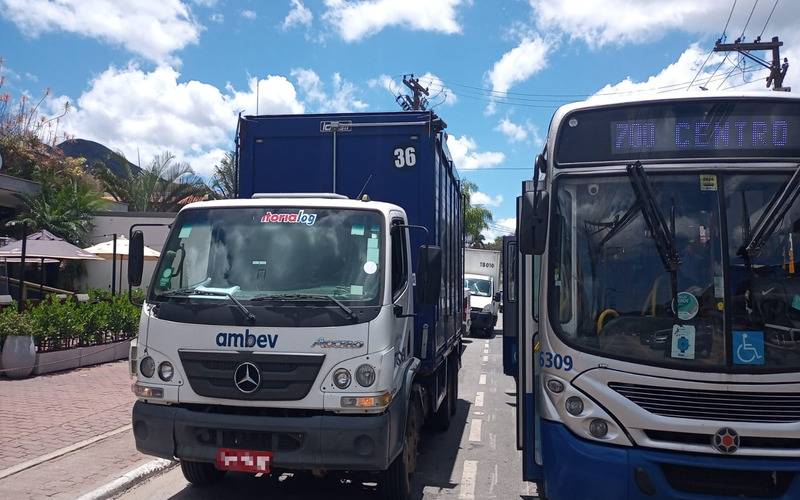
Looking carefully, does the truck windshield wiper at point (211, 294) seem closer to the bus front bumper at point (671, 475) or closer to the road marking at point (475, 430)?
the bus front bumper at point (671, 475)

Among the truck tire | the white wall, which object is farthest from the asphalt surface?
the white wall

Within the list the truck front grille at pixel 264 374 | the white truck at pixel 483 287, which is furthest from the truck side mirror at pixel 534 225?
the white truck at pixel 483 287

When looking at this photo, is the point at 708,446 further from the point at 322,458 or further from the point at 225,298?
the point at 225,298

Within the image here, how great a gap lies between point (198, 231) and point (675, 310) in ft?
12.0

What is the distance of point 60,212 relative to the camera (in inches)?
956

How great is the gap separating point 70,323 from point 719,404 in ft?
35.5

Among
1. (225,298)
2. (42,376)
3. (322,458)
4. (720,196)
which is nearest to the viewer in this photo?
(720,196)

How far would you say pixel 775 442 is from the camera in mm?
4184

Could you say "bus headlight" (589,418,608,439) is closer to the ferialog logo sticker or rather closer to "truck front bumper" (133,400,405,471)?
"truck front bumper" (133,400,405,471)

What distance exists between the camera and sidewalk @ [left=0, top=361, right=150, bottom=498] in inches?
242

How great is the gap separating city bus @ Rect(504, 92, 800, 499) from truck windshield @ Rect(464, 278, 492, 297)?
18.7 metres

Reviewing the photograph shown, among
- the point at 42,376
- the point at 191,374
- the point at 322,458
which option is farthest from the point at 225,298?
the point at 42,376

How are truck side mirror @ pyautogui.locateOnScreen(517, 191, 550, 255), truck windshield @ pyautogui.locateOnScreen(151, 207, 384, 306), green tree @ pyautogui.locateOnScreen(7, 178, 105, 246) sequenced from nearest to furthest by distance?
truck side mirror @ pyautogui.locateOnScreen(517, 191, 550, 255) < truck windshield @ pyautogui.locateOnScreen(151, 207, 384, 306) < green tree @ pyautogui.locateOnScreen(7, 178, 105, 246)

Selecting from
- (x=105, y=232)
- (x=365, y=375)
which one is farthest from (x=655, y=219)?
(x=105, y=232)
